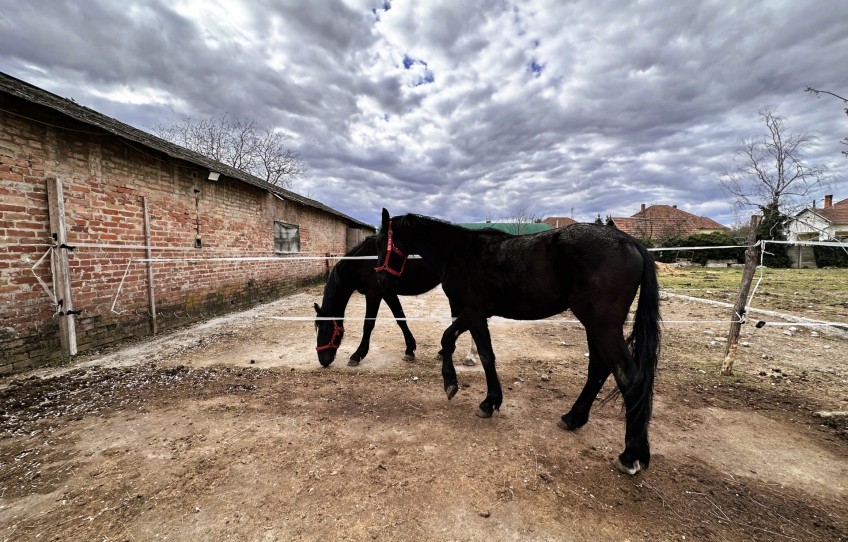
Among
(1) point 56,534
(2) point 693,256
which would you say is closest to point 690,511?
(1) point 56,534

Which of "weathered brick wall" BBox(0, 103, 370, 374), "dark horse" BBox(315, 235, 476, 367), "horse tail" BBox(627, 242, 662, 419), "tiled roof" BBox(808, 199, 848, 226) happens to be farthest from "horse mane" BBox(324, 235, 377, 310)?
"tiled roof" BBox(808, 199, 848, 226)

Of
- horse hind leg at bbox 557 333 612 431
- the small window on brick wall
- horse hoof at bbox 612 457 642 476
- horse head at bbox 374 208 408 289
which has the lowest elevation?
horse hoof at bbox 612 457 642 476

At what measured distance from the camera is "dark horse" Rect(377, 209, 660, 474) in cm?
227

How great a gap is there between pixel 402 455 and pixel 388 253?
1932 mm

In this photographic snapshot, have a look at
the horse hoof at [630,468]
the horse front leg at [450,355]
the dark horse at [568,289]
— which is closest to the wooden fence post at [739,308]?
the dark horse at [568,289]

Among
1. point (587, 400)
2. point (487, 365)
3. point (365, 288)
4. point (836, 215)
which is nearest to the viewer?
point (587, 400)

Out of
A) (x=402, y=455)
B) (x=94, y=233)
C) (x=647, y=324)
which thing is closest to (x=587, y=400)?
(x=647, y=324)

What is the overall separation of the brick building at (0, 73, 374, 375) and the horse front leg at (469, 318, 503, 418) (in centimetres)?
269

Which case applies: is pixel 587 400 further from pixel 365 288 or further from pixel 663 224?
pixel 663 224

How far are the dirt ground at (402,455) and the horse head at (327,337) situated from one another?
0.19m

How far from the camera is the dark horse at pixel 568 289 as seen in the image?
227 cm

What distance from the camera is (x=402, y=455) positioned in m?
2.39

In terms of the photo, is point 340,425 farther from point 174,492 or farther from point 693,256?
point 693,256

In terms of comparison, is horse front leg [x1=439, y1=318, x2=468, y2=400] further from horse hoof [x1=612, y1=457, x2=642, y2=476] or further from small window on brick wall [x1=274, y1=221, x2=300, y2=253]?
small window on brick wall [x1=274, y1=221, x2=300, y2=253]
